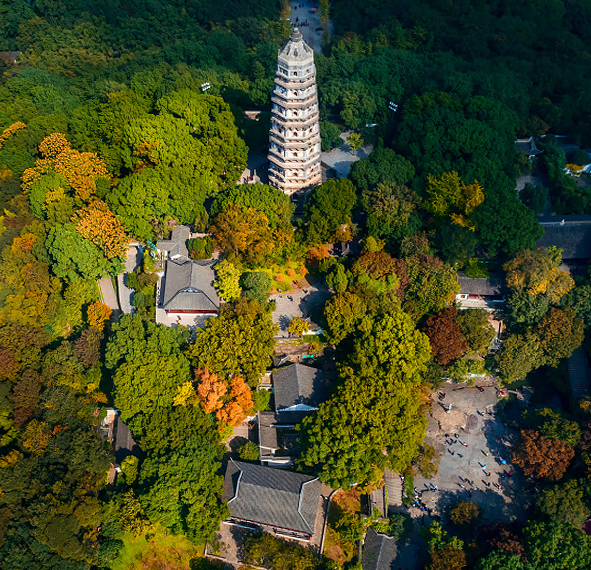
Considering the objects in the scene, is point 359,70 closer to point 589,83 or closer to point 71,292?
point 589,83

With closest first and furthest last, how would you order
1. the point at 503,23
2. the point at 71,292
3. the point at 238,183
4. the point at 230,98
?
the point at 71,292 → the point at 238,183 → the point at 230,98 → the point at 503,23

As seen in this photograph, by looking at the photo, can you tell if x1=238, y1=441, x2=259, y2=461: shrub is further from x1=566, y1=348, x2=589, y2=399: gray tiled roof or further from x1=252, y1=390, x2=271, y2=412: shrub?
x1=566, y1=348, x2=589, y2=399: gray tiled roof

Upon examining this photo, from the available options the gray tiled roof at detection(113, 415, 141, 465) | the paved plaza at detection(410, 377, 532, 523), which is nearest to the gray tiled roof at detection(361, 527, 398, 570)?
the paved plaza at detection(410, 377, 532, 523)

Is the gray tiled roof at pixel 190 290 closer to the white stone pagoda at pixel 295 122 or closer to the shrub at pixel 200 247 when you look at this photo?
the shrub at pixel 200 247

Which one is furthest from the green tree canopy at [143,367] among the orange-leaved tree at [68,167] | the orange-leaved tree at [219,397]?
the orange-leaved tree at [68,167]

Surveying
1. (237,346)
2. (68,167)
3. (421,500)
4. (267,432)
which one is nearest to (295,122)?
(237,346)

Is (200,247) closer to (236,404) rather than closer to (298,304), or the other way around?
(298,304)

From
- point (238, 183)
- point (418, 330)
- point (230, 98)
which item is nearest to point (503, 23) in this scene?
point (230, 98)

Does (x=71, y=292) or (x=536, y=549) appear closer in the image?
(x=536, y=549)
